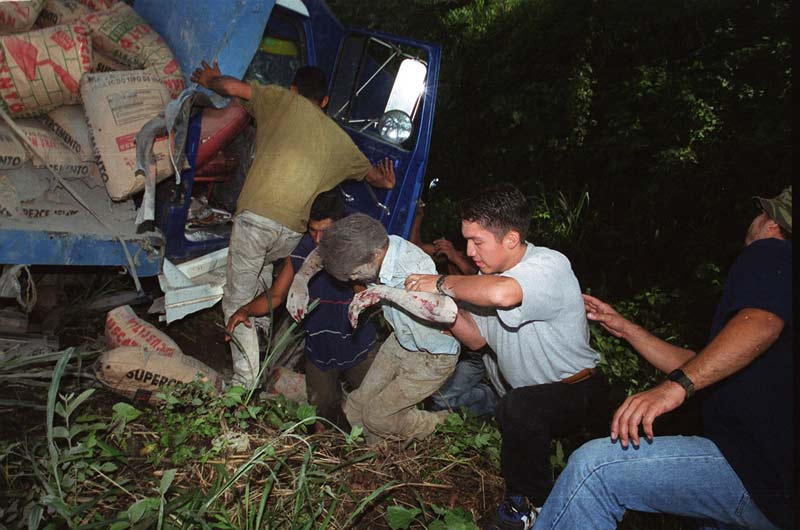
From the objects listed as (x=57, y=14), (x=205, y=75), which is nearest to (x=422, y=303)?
(x=205, y=75)

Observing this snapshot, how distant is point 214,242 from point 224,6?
145 cm

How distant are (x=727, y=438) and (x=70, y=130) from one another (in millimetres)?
3463

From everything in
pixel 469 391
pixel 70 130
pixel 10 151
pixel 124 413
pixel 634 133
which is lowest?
pixel 469 391

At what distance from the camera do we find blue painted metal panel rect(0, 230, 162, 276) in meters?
2.86

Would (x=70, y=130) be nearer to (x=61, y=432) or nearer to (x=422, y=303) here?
(x=61, y=432)

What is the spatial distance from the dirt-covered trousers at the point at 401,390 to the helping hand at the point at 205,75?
1835 millimetres

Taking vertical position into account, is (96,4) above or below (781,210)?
below

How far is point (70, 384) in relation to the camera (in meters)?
2.89

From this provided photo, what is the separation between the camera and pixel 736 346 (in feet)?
5.65

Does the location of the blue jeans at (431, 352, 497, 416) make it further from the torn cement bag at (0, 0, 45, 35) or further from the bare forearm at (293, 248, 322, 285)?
the torn cement bag at (0, 0, 45, 35)

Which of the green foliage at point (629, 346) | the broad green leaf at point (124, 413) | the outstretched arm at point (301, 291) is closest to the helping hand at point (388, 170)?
the outstretched arm at point (301, 291)

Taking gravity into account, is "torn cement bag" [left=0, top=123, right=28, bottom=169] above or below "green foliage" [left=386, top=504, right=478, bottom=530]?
above

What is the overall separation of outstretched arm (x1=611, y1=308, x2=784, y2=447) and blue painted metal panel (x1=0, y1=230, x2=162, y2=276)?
262 centimetres

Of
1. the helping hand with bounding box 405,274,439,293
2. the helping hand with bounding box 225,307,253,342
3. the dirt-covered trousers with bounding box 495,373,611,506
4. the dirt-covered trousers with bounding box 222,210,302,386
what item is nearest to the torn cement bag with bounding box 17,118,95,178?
the dirt-covered trousers with bounding box 222,210,302,386
